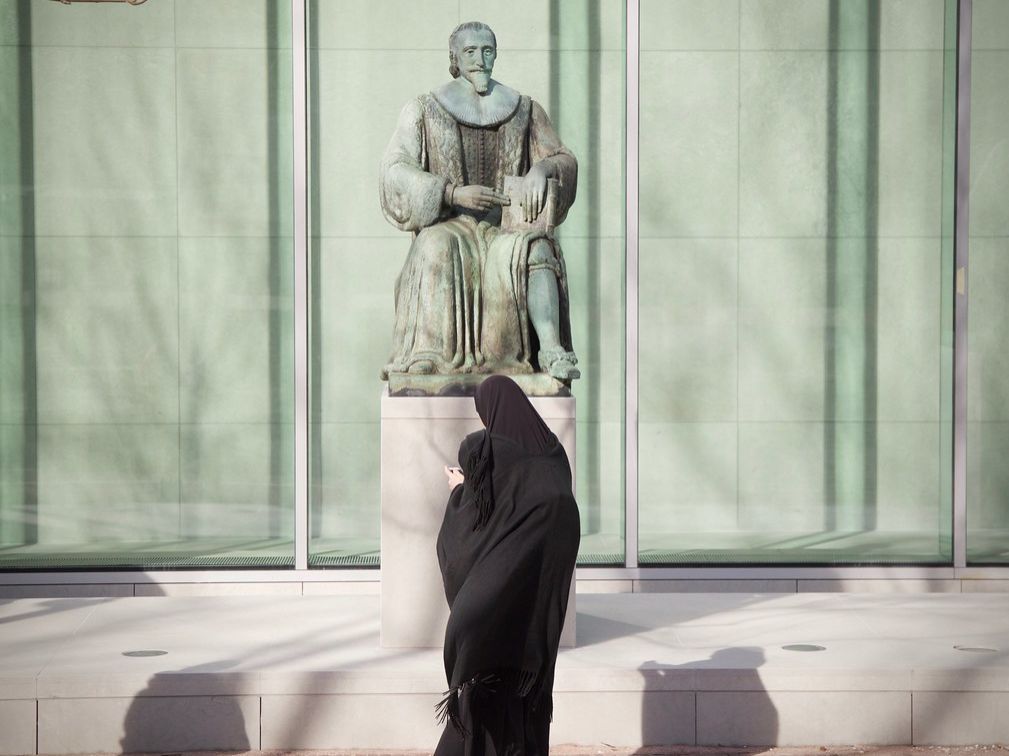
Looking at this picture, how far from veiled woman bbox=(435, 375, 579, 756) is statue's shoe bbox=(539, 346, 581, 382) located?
5.15 ft

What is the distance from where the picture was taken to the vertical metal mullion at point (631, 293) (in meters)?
9.01

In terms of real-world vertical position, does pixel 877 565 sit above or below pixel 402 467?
below

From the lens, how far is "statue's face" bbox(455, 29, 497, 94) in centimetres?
691

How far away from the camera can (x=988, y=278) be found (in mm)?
9086

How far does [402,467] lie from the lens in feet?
21.9

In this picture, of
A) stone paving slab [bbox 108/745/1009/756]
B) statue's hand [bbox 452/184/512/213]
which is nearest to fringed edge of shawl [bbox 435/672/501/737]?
stone paving slab [bbox 108/745/1009/756]

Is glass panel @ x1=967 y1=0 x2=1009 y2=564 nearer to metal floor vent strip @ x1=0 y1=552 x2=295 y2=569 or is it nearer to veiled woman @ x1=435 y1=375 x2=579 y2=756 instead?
metal floor vent strip @ x1=0 y1=552 x2=295 y2=569

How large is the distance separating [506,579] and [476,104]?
2767mm

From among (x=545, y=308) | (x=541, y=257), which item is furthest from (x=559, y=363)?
(x=541, y=257)

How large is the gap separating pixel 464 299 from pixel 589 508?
106 inches

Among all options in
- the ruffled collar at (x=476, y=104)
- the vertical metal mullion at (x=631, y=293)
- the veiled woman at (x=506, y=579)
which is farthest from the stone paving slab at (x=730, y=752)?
the vertical metal mullion at (x=631, y=293)

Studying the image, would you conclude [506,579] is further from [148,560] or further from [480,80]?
[148,560]

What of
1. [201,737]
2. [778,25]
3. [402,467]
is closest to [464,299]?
[402,467]

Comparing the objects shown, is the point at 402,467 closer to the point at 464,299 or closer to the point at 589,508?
the point at 464,299
